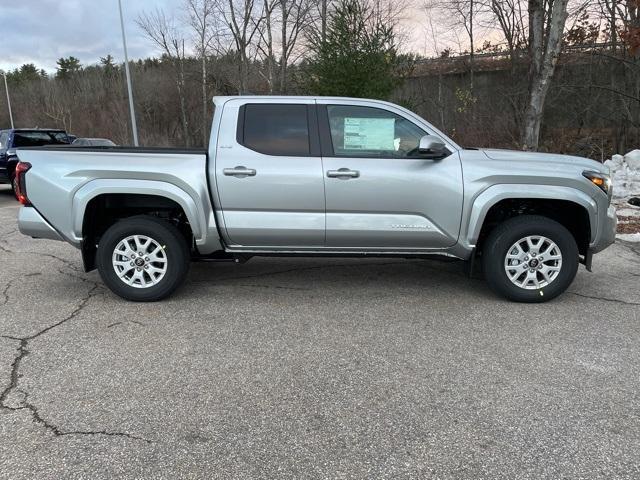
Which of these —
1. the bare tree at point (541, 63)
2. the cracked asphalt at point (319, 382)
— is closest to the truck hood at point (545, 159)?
the cracked asphalt at point (319, 382)

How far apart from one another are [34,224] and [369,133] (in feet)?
10.8

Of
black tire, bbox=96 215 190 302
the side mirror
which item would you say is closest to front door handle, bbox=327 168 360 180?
the side mirror

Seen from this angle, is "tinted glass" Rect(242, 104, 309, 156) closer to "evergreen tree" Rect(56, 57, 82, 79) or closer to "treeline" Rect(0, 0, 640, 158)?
"treeline" Rect(0, 0, 640, 158)

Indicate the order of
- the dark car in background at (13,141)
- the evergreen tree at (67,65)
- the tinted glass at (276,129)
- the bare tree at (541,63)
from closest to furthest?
the tinted glass at (276,129) → the bare tree at (541,63) → the dark car in background at (13,141) → the evergreen tree at (67,65)

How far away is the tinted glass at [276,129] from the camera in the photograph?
16.0 feet

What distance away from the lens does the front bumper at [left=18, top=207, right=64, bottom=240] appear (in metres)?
4.86

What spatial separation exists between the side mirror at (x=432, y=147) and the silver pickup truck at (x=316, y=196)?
0.02 metres

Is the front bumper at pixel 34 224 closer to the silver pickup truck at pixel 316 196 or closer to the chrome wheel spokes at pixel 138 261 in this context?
the silver pickup truck at pixel 316 196

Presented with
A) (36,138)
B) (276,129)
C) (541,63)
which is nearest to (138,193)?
(276,129)

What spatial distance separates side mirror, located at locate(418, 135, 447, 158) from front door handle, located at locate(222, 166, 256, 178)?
1548 millimetres

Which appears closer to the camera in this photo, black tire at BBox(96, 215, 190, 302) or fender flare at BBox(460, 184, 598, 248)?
fender flare at BBox(460, 184, 598, 248)

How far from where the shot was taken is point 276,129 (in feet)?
16.2

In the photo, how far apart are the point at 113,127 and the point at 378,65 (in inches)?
1639

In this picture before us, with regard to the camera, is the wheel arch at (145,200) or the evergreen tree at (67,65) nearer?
the wheel arch at (145,200)
